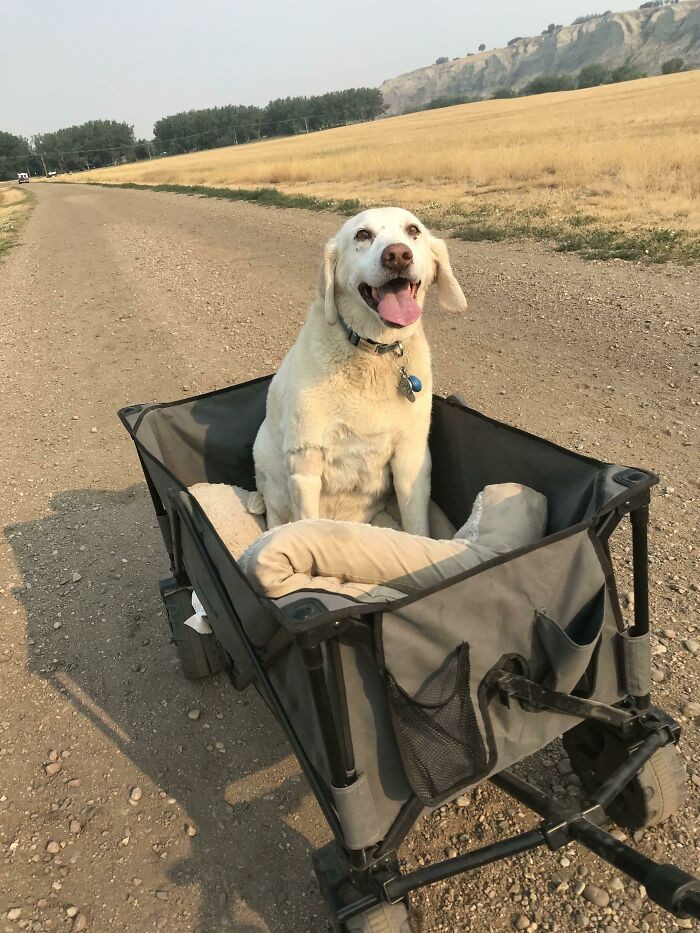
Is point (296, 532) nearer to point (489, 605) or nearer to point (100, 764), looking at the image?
point (489, 605)

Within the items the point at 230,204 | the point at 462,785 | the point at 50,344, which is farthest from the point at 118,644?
the point at 230,204

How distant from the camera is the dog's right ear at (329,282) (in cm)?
261

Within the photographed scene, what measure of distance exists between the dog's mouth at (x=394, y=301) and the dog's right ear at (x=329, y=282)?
5.5 inches

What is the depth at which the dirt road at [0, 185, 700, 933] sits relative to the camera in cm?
187

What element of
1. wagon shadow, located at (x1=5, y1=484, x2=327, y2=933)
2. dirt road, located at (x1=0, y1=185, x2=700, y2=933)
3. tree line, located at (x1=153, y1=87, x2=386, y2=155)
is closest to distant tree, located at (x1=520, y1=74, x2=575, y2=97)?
tree line, located at (x1=153, y1=87, x2=386, y2=155)

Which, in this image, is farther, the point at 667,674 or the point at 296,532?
the point at 667,674

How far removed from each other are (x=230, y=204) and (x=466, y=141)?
1401 centimetres

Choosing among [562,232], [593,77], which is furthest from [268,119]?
[562,232]

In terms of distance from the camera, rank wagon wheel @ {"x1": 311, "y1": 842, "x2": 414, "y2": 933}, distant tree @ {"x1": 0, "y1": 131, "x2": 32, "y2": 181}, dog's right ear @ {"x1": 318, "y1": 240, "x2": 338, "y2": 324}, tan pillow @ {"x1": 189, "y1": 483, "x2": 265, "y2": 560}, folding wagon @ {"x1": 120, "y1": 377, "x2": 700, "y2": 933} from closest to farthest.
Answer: folding wagon @ {"x1": 120, "y1": 377, "x2": 700, "y2": 933}
wagon wheel @ {"x1": 311, "y1": 842, "x2": 414, "y2": 933}
dog's right ear @ {"x1": 318, "y1": 240, "x2": 338, "y2": 324}
tan pillow @ {"x1": 189, "y1": 483, "x2": 265, "y2": 560}
distant tree @ {"x1": 0, "y1": 131, "x2": 32, "y2": 181}

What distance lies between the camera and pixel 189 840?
2049 millimetres

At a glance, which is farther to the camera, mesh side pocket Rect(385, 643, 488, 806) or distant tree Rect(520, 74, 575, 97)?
distant tree Rect(520, 74, 575, 97)

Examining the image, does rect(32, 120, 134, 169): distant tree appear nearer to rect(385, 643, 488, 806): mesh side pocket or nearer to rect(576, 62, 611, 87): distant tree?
rect(576, 62, 611, 87): distant tree

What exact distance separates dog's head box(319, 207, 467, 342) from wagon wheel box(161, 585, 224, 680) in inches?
49.6

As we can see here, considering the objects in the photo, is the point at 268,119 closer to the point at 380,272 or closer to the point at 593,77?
the point at 593,77
